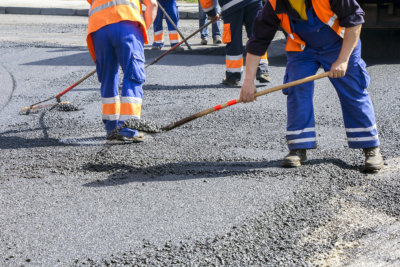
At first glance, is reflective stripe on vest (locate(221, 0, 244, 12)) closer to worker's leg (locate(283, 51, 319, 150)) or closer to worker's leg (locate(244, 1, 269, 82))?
worker's leg (locate(244, 1, 269, 82))

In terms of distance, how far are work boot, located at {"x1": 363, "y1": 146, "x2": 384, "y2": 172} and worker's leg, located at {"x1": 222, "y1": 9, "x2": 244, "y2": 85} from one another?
9.81ft

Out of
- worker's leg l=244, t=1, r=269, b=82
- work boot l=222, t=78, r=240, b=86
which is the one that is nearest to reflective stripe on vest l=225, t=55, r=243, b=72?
work boot l=222, t=78, r=240, b=86

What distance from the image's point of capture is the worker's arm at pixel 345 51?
362 cm

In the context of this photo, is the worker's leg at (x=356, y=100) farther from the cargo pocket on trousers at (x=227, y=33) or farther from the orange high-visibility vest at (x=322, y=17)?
the cargo pocket on trousers at (x=227, y=33)

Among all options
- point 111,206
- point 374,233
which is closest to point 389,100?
point 374,233

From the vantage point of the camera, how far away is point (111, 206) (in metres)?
3.41

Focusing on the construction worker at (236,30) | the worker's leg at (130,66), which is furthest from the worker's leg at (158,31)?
the worker's leg at (130,66)

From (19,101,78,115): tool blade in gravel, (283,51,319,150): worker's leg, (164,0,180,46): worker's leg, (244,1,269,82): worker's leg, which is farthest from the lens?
(164,0,180,46): worker's leg

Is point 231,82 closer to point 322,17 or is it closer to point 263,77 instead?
point 263,77

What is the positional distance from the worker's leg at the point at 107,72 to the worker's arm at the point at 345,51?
1.81m

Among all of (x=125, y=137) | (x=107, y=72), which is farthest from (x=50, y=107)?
(x=125, y=137)

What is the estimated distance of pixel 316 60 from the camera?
398 cm

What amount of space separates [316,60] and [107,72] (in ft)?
5.57

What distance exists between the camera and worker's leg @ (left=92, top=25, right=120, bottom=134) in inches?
182
